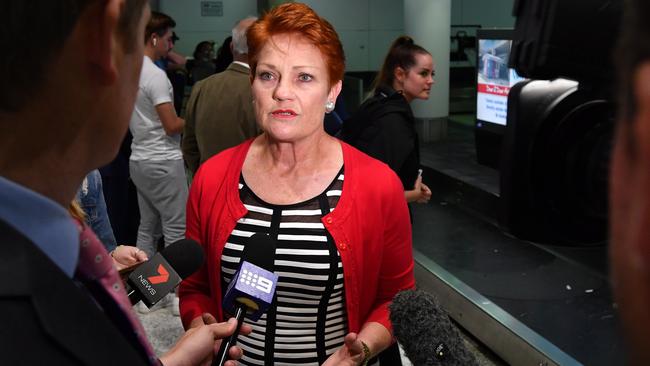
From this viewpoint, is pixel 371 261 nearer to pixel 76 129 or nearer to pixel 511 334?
pixel 76 129

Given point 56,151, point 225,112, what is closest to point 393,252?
point 56,151

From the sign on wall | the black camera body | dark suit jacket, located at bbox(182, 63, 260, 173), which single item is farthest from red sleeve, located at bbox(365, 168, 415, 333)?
the sign on wall

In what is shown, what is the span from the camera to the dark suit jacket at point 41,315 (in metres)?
0.58

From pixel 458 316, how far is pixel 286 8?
2.84 m

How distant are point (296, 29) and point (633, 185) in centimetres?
159

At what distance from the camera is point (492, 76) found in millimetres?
7824

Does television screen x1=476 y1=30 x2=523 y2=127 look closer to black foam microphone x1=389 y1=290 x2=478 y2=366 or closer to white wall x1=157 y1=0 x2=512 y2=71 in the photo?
white wall x1=157 y1=0 x2=512 y2=71

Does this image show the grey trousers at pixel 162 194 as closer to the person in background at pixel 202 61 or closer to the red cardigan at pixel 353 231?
the red cardigan at pixel 353 231

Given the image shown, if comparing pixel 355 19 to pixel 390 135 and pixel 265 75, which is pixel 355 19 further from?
pixel 265 75

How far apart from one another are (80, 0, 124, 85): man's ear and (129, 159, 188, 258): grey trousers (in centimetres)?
356

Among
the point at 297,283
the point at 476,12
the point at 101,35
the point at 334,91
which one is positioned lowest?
the point at 297,283

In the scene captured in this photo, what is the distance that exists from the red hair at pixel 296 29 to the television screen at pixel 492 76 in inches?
231

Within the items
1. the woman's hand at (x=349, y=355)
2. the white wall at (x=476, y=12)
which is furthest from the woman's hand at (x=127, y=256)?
the white wall at (x=476, y=12)

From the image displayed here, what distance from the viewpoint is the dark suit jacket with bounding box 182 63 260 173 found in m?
3.66
